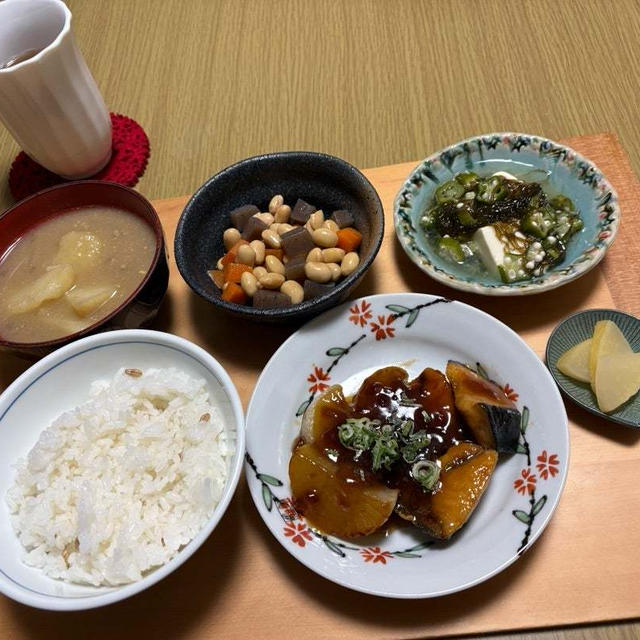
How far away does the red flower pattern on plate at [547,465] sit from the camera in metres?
1.38

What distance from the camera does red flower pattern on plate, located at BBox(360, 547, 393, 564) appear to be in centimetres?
135

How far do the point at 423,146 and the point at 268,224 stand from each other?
2.86 feet

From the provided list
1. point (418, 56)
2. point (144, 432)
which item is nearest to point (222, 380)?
point (144, 432)

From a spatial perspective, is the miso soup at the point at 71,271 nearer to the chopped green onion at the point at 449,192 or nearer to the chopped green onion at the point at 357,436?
the chopped green onion at the point at 357,436

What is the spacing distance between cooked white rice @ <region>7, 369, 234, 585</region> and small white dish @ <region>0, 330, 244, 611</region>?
25 millimetres

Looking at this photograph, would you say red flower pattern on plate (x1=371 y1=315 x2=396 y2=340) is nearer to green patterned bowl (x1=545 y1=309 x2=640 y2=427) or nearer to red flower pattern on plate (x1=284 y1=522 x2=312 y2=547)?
green patterned bowl (x1=545 y1=309 x2=640 y2=427)

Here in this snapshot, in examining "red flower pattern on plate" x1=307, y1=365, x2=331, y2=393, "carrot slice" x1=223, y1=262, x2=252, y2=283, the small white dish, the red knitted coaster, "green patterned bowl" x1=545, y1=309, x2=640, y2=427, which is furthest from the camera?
the red knitted coaster

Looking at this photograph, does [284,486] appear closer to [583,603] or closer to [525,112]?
[583,603]

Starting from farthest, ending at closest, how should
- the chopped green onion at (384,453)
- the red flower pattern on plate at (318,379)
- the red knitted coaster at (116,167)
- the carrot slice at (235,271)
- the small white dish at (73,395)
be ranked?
the red knitted coaster at (116,167) → the carrot slice at (235,271) → the red flower pattern on plate at (318,379) → the chopped green onion at (384,453) → the small white dish at (73,395)

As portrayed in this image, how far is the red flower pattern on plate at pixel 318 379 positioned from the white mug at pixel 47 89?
1291 millimetres

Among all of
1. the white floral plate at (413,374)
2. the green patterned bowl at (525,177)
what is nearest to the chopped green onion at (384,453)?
the white floral plate at (413,374)

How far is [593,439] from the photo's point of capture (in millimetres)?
1514

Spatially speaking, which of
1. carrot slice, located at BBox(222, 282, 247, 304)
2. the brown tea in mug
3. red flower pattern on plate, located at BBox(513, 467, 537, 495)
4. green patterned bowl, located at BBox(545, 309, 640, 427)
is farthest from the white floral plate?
the brown tea in mug

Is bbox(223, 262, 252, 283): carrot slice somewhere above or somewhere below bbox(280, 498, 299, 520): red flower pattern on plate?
above
